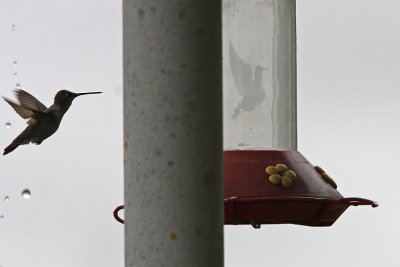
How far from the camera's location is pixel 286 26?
4766mm

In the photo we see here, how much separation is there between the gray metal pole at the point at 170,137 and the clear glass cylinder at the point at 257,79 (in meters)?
2.24

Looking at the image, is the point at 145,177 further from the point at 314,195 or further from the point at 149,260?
the point at 314,195

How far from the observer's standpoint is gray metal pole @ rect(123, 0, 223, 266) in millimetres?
1856

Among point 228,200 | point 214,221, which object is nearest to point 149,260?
point 214,221

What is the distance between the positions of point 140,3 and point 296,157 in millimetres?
2191

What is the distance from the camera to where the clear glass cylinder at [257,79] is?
429 centimetres
